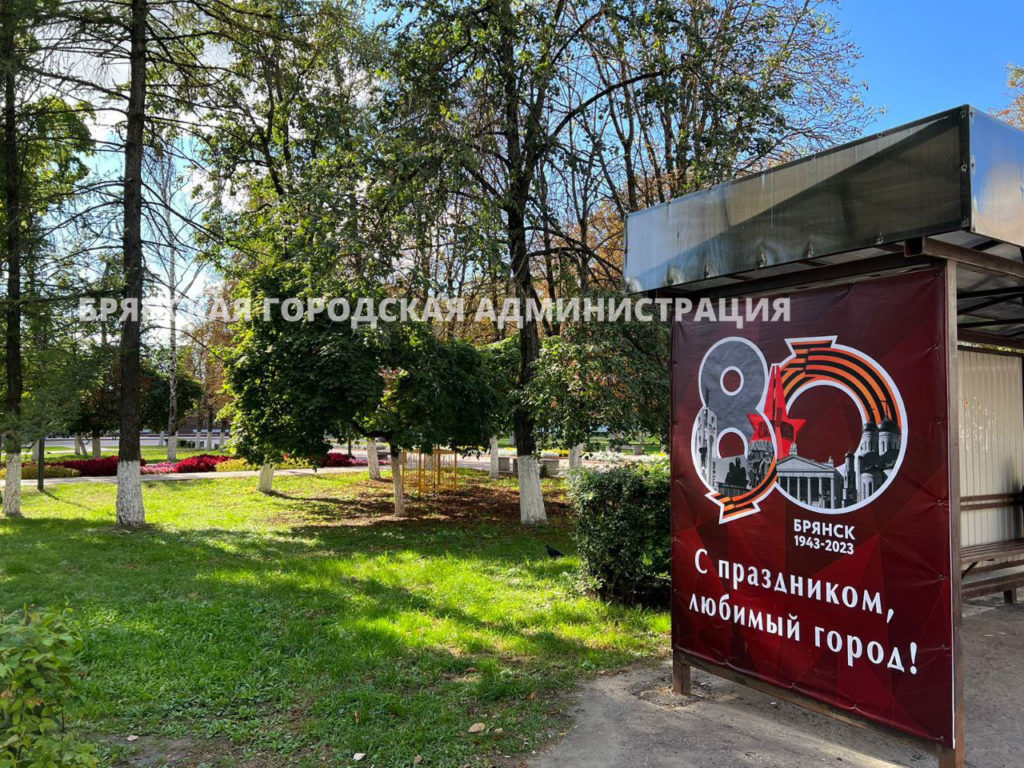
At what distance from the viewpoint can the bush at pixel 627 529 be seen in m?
6.32

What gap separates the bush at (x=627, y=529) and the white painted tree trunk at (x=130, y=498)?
930 centimetres

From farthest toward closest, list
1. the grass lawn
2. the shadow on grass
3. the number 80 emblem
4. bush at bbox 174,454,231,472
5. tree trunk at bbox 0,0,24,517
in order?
bush at bbox 174,454,231,472, tree trunk at bbox 0,0,24,517, the shadow on grass, the grass lawn, the number 80 emblem

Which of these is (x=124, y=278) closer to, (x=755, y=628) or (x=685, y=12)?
(x=685, y=12)

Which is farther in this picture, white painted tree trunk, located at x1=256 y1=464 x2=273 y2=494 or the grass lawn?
white painted tree trunk, located at x1=256 y1=464 x2=273 y2=494

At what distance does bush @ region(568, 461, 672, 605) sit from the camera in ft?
20.7

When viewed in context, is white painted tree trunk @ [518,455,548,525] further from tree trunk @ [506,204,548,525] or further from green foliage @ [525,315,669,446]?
green foliage @ [525,315,669,446]

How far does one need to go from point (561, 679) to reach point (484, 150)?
364 inches

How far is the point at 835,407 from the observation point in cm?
362

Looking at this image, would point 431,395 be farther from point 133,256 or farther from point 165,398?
point 165,398

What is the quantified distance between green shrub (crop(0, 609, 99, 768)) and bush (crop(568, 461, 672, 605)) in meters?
4.76

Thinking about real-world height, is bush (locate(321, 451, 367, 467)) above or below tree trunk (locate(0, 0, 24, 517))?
below

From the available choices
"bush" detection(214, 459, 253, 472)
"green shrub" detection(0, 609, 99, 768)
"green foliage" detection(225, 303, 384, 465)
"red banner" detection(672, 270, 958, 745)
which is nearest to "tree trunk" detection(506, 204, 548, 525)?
"green foliage" detection(225, 303, 384, 465)

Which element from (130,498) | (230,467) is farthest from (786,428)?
(230,467)

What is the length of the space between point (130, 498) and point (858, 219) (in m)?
12.9
